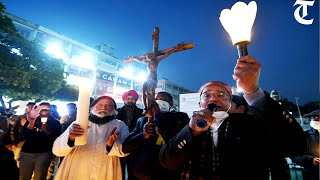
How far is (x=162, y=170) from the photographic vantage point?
Answer: 107 inches

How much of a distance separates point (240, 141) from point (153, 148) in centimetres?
122

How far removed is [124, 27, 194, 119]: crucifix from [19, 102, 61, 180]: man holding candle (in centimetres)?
280

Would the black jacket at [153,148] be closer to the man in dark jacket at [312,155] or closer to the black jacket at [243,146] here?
the black jacket at [243,146]

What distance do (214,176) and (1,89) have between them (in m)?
14.1

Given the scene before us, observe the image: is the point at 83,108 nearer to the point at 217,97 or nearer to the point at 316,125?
the point at 217,97

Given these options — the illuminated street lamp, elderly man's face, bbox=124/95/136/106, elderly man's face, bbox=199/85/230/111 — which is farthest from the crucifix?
elderly man's face, bbox=124/95/136/106

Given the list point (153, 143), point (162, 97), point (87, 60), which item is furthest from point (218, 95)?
point (87, 60)

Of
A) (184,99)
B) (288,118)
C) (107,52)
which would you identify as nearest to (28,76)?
(184,99)

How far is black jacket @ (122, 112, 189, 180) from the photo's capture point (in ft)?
8.27

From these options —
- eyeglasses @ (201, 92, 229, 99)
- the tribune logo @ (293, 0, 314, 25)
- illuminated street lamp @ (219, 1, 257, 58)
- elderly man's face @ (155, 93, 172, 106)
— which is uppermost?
the tribune logo @ (293, 0, 314, 25)

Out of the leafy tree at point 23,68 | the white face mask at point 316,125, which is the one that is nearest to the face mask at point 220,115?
the white face mask at point 316,125

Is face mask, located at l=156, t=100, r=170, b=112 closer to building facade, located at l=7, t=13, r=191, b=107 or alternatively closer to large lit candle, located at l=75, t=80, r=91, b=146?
large lit candle, located at l=75, t=80, r=91, b=146

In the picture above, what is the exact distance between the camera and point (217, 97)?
2271mm

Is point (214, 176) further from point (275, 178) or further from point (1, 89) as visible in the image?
point (1, 89)
